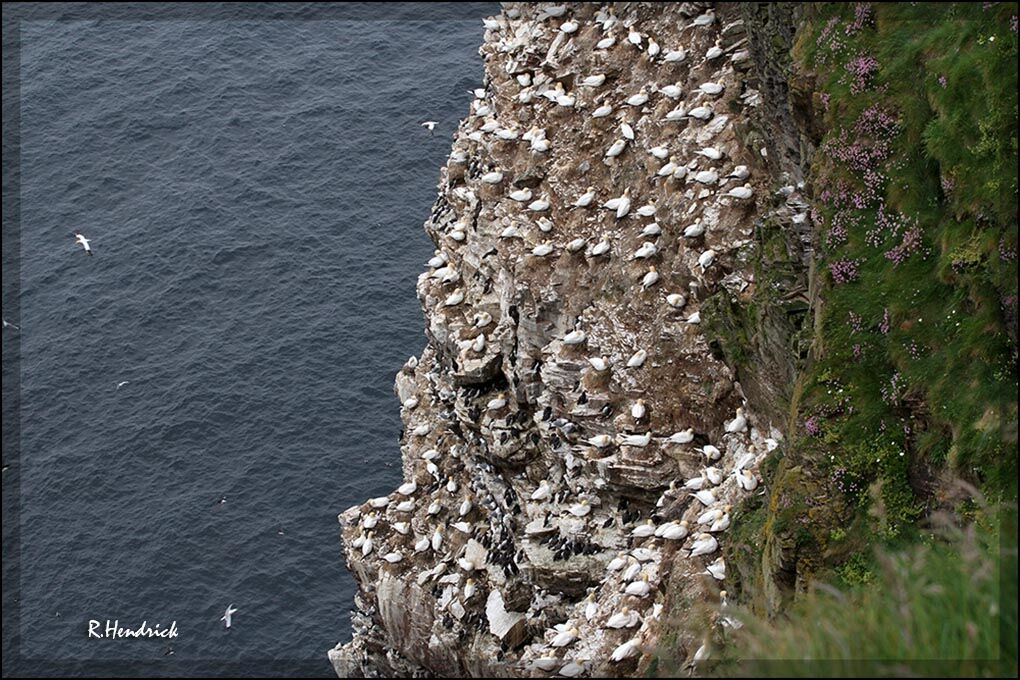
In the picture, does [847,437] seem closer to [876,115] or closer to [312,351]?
[876,115]

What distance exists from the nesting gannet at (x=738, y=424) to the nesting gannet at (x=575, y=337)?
6125 mm

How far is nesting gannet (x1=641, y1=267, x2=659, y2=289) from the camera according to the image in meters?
40.0

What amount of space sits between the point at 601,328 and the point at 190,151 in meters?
50.4

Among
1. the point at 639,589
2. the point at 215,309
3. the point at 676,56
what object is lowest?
the point at 215,309

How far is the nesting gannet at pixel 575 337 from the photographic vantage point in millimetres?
41219

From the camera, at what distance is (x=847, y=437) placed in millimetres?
28172

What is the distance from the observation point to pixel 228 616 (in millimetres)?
60438

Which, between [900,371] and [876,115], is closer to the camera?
[900,371]

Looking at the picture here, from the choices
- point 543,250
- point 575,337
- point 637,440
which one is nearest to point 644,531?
point 637,440

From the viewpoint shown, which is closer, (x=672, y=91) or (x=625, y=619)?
(x=625, y=619)

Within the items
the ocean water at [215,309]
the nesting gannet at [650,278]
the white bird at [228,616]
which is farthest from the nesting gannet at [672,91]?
the white bird at [228,616]

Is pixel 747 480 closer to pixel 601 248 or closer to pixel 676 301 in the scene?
pixel 676 301

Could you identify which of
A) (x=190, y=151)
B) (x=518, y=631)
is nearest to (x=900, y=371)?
(x=518, y=631)

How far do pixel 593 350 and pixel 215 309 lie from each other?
3917cm
